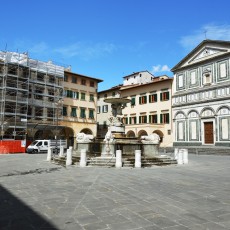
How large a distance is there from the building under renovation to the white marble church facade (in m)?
17.7

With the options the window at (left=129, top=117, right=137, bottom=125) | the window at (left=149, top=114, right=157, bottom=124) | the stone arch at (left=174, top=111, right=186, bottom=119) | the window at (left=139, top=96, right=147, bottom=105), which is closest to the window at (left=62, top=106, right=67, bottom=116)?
the window at (left=129, top=117, right=137, bottom=125)

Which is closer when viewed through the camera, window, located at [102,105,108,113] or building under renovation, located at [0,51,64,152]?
building under renovation, located at [0,51,64,152]

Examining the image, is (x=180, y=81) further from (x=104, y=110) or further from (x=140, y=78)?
(x=104, y=110)

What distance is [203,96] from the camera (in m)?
34.6

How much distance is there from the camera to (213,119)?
33.0 metres

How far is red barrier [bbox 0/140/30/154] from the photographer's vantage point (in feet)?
93.6

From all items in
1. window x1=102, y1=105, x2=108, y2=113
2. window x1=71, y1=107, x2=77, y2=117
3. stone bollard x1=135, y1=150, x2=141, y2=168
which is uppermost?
window x1=102, y1=105, x2=108, y2=113

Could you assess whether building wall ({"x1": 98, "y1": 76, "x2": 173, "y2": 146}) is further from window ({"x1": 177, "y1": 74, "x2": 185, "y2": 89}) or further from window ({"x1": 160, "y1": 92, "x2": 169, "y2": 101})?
window ({"x1": 177, "y1": 74, "x2": 185, "y2": 89})

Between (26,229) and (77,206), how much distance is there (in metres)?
1.51

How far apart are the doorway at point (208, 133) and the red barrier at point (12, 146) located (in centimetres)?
2291

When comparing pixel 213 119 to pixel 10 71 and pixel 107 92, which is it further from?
pixel 10 71

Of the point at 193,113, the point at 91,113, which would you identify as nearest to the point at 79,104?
the point at 91,113

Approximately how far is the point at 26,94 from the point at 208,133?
24.7m

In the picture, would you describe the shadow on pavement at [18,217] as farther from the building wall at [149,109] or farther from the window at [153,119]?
the window at [153,119]
